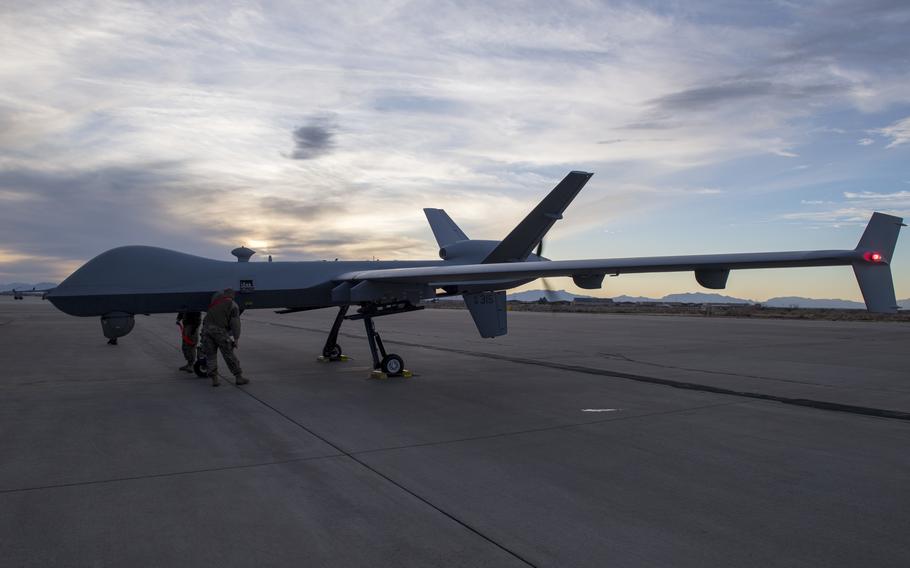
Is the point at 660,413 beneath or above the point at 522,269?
beneath

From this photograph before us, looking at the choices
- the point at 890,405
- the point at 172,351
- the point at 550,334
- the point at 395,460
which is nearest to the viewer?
the point at 395,460

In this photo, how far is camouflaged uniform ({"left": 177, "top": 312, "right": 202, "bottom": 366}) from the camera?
13914mm

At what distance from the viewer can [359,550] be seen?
13.9 ft

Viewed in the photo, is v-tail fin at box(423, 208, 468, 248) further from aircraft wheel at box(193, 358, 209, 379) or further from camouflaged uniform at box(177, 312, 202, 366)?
aircraft wheel at box(193, 358, 209, 379)

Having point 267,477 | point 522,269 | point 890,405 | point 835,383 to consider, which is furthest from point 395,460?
point 835,383

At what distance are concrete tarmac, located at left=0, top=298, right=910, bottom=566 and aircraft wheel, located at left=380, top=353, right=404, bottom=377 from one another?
81 centimetres

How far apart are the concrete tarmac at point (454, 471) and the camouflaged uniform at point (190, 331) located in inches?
53.0

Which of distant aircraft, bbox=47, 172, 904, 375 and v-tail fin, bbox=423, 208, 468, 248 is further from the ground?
v-tail fin, bbox=423, 208, 468, 248

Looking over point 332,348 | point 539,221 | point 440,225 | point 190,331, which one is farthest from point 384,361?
point 440,225

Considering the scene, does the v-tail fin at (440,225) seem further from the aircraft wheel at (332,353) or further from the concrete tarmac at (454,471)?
the concrete tarmac at (454,471)

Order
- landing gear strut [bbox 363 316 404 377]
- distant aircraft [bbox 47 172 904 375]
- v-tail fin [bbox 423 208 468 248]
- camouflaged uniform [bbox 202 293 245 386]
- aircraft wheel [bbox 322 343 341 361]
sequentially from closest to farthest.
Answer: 1. distant aircraft [bbox 47 172 904 375]
2. camouflaged uniform [bbox 202 293 245 386]
3. landing gear strut [bbox 363 316 404 377]
4. aircraft wheel [bbox 322 343 341 361]
5. v-tail fin [bbox 423 208 468 248]

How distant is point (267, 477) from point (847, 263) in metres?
10.1

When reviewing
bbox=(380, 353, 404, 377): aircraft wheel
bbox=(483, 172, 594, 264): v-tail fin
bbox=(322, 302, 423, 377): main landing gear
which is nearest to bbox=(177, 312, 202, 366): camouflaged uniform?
bbox=(322, 302, 423, 377): main landing gear

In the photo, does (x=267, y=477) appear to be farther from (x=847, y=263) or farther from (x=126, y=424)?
(x=847, y=263)
